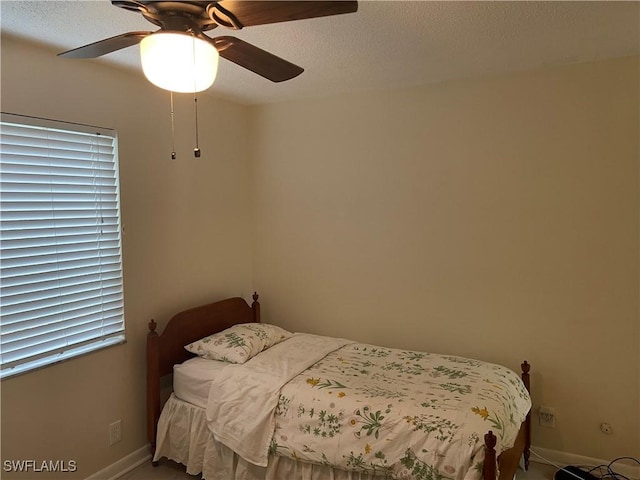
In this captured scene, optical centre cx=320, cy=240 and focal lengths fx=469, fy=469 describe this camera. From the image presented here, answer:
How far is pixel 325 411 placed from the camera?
2.35 metres

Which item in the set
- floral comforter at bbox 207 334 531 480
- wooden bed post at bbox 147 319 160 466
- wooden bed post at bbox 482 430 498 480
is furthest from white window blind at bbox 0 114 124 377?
wooden bed post at bbox 482 430 498 480

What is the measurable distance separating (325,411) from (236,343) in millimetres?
831

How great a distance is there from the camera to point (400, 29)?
2.17 m

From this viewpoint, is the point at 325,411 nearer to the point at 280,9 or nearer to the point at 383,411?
the point at 383,411

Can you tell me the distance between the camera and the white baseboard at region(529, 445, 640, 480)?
8.95 ft

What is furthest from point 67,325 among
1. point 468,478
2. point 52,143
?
point 468,478

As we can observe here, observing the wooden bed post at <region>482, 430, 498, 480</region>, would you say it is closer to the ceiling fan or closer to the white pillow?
the white pillow

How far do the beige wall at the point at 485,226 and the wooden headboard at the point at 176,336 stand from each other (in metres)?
0.56

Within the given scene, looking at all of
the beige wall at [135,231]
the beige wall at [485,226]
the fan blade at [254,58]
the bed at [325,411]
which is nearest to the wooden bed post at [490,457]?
the bed at [325,411]

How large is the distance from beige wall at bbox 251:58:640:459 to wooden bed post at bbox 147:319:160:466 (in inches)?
46.6

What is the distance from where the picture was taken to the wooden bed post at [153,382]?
286 centimetres

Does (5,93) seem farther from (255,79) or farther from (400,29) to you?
(400,29)

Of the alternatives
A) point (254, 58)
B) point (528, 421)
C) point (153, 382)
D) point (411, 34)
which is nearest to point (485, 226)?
point (528, 421)

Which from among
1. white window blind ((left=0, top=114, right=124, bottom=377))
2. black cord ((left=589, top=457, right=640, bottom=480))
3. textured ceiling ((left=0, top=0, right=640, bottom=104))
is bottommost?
black cord ((left=589, top=457, right=640, bottom=480))
